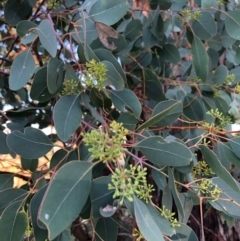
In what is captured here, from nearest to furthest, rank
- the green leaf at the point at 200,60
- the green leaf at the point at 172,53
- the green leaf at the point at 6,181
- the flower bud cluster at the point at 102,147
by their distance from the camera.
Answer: the flower bud cluster at the point at 102,147
the green leaf at the point at 6,181
the green leaf at the point at 200,60
the green leaf at the point at 172,53

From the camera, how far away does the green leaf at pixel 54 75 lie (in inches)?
26.2

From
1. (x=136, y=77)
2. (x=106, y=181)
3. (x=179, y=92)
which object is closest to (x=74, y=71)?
(x=106, y=181)

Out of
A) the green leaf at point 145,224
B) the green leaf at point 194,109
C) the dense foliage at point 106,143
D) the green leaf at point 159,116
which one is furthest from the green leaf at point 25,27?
the green leaf at point 194,109

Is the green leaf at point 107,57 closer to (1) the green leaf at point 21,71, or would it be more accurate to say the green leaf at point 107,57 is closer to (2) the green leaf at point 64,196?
(1) the green leaf at point 21,71

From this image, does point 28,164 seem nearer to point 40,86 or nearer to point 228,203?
point 40,86

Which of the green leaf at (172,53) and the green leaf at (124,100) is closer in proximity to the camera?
the green leaf at (124,100)

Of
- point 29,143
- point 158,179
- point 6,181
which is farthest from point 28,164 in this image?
point 158,179

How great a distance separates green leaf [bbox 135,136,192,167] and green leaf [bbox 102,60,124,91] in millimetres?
153

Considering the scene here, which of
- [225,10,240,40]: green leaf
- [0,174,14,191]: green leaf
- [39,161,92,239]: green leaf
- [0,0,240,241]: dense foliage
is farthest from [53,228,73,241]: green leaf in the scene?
[225,10,240,40]: green leaf

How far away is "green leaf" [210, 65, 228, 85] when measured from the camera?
1026mm

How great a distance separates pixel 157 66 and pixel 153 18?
0.23m

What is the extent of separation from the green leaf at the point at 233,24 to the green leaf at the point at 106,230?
548 millimetres

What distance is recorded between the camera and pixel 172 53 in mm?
1166

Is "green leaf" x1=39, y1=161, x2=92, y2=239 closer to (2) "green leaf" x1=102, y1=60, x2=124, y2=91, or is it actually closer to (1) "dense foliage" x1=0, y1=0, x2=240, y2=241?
(1) "dense foliage" x1=0, y1=0, x2=240, y2=241
